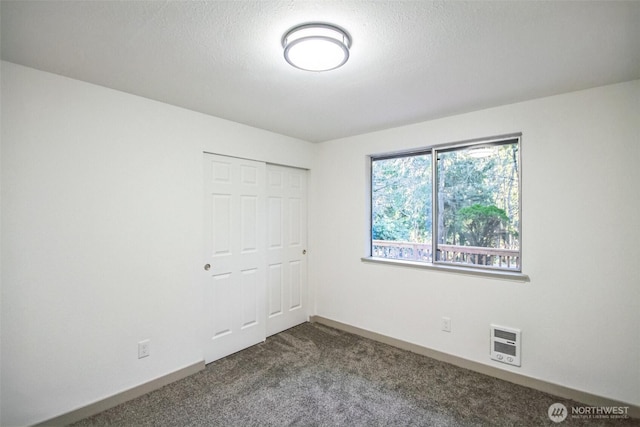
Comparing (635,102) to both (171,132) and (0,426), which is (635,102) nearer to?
(171,132)

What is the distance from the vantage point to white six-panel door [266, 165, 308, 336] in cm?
349

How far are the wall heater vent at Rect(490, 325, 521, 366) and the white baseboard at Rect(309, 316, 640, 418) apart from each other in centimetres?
11

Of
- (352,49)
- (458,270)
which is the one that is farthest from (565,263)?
(352,49)

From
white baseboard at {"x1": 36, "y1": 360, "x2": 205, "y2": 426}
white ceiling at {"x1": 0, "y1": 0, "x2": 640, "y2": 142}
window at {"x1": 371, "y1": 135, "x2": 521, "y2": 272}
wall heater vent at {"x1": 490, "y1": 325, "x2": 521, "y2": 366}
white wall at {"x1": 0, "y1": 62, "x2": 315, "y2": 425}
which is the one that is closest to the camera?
white ceiling at {"x1": 0, "y1": 0, "x2": 640, "y2": 142}

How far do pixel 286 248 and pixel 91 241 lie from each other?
199cm

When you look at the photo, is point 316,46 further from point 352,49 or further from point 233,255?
point 233,255

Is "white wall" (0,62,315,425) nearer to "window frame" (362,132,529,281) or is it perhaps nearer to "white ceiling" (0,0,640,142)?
"white ceiling" (0,0,640,142)

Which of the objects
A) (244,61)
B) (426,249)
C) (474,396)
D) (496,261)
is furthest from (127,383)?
(496,261)

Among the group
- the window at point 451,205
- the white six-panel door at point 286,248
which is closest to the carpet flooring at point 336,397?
the white six-panel door at point 286,248

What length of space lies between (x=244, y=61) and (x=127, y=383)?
2458 millimetres

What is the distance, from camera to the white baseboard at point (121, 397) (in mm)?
1967

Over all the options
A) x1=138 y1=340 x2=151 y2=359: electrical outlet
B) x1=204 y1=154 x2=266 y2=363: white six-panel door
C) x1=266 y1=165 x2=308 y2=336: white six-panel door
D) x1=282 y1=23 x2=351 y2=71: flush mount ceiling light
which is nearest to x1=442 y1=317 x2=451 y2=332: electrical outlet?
x1=266 y1=165 x2=308 y2=336: white six-panel door

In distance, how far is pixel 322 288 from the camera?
12.7 feet

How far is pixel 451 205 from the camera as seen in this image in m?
2.98
